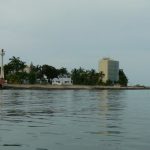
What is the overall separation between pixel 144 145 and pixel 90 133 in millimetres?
3867

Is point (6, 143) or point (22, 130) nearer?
point (6, 143)

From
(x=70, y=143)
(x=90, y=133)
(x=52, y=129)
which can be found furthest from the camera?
(x=52, y=129)

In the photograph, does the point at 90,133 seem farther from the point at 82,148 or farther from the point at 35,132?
the point at 82,148

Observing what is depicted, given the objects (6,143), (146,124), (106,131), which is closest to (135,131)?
(106,131)

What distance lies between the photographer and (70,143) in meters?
16.6

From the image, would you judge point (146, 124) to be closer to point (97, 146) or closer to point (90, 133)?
point (90, 133)

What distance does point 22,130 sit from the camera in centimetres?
2105

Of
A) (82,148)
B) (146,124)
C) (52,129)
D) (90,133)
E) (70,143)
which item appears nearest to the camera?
(82,148)

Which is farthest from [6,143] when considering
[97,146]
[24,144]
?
[97,146]

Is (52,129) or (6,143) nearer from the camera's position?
(6,143)

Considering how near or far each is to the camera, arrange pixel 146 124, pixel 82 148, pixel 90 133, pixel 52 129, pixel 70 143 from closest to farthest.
→ pixel 82 148 → pixel 70 143 → pixel 90 133 → pixel 52 129 → pixel 146 124

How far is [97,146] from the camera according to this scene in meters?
15.9

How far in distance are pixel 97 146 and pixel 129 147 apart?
1.11 m

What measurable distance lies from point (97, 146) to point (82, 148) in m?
0.68
